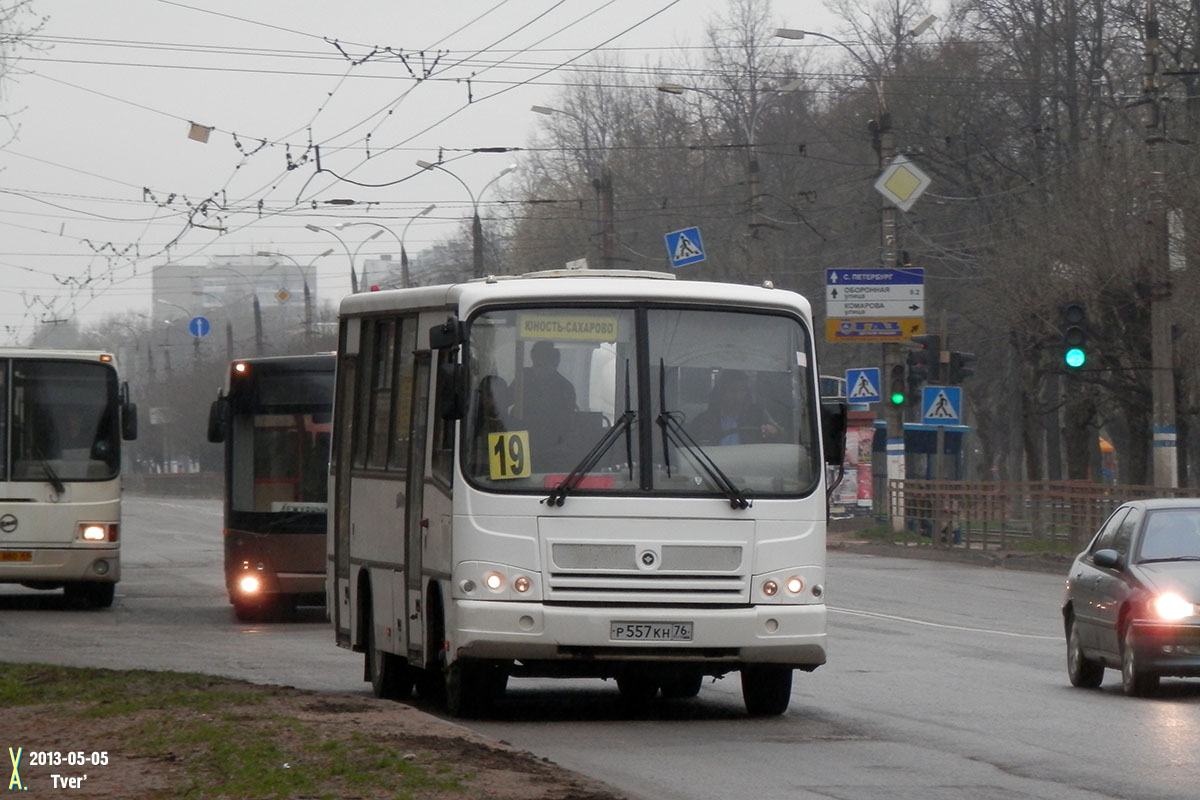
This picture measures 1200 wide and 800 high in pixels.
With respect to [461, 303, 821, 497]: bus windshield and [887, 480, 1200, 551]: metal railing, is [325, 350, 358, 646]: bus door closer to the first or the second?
[461, 303, 821, 497]: bus windshield

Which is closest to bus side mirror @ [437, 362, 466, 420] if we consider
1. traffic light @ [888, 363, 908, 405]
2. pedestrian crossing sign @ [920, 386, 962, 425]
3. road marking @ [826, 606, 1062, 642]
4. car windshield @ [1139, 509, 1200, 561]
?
car windshield @ [1139, 509, 1200, 561]

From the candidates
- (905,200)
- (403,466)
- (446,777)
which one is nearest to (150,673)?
(403,466)

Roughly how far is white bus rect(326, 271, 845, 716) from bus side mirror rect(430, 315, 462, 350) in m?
0.01

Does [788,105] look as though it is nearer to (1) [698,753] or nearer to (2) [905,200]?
(2) [905,200]

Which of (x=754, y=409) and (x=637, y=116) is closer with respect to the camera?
(x=754, y=409)

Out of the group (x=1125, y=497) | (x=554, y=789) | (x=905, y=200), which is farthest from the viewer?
(x=905, y=200)

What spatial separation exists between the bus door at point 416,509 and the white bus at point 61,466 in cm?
1132

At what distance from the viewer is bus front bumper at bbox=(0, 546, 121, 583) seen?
2294cm

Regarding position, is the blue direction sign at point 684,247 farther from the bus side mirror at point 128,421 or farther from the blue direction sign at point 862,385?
the bus side mirror at point 128,421

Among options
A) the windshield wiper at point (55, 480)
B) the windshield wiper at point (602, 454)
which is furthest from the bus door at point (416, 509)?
the windshield wiper at point (55, 480)

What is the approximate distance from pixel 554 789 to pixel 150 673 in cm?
546

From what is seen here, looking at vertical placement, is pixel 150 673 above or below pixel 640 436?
below

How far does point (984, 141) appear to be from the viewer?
162 ft

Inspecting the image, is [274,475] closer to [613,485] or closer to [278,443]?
[278,443]
